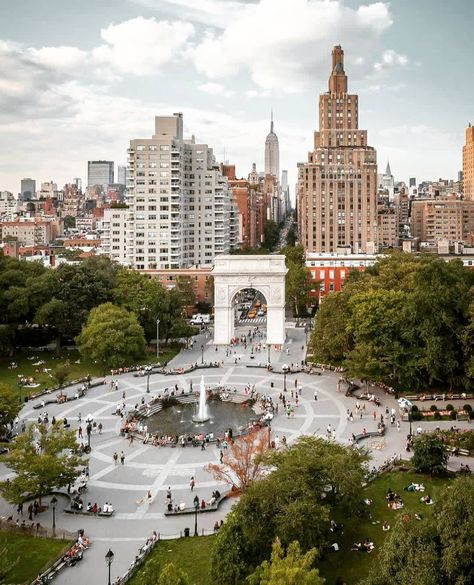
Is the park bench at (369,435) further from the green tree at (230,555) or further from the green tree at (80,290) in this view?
the green tree at (80,290)

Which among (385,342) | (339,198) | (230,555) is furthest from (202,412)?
(339,198)

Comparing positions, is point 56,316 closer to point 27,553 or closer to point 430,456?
point 27,553

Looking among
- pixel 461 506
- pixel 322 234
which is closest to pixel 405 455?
pixel 461 506

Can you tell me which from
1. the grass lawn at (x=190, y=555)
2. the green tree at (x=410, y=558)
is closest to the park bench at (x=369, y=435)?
the grass lawn at (x=190, y=555)

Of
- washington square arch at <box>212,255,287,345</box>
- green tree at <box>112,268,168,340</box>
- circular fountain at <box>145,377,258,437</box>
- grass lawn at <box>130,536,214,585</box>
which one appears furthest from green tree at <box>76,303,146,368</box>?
grass lawn at <box>130,536,214,585</box>

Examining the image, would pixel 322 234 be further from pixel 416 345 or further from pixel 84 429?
pixel 84 429

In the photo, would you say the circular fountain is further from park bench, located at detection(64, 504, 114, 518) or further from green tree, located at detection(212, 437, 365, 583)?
green tree, located at detection(212, 437, 365, 583)
